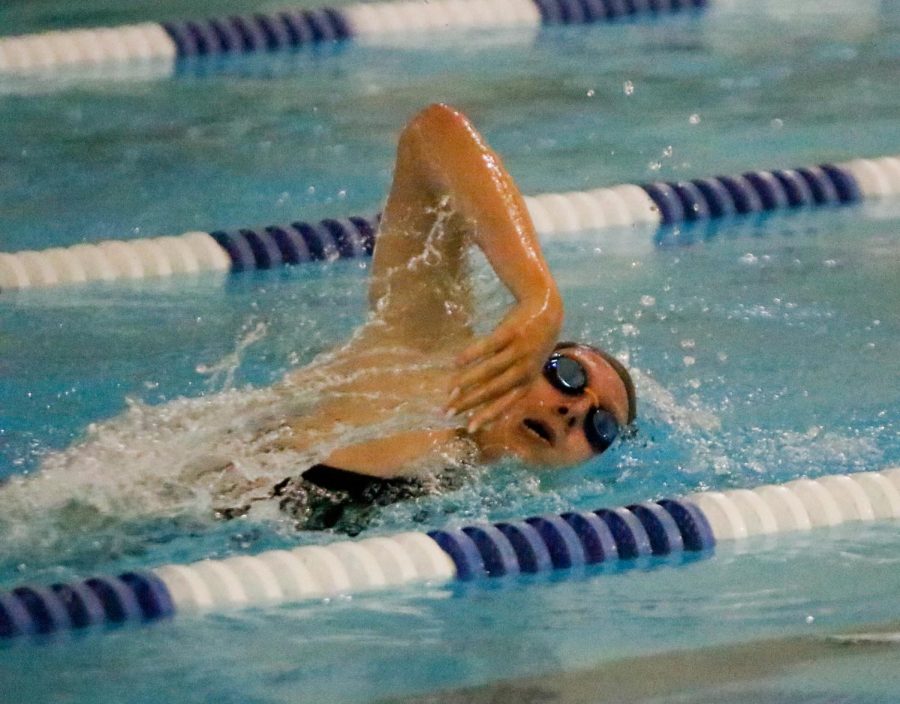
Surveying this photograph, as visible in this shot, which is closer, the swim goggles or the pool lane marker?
the swim goggles

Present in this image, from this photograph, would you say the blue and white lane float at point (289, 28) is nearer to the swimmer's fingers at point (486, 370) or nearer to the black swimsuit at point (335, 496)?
the black swimsuit at point (335, 496)

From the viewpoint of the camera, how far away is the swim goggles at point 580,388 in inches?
128

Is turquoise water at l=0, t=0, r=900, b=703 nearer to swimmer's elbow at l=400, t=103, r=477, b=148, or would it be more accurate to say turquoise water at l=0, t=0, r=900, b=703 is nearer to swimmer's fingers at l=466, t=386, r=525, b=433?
swimmer's fingers at l=466, t=386, r=525, b=433

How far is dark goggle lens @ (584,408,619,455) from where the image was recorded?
327cm

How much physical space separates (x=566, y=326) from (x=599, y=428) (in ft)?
4.06

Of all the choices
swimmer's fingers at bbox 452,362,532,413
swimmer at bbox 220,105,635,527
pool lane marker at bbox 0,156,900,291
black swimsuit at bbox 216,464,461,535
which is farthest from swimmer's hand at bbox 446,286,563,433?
pool lane marker at bbox 0,156,900,291

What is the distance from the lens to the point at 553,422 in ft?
10.7

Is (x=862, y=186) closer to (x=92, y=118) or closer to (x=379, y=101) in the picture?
(x=379, y=101)

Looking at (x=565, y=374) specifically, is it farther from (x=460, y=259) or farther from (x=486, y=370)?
(x=486, y=370)

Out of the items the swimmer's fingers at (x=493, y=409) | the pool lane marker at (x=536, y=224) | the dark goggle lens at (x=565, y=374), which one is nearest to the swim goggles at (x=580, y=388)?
the dark goggle lens at (x=565, y=374)

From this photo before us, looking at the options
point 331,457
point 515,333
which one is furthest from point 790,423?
point 515,333

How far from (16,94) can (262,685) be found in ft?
12.9

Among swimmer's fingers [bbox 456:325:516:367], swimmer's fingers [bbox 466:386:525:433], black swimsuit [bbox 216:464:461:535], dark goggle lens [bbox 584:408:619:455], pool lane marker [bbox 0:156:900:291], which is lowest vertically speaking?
pool lane marker [bbox 0:156:900:291]

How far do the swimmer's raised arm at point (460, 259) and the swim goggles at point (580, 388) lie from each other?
153 millimetres
